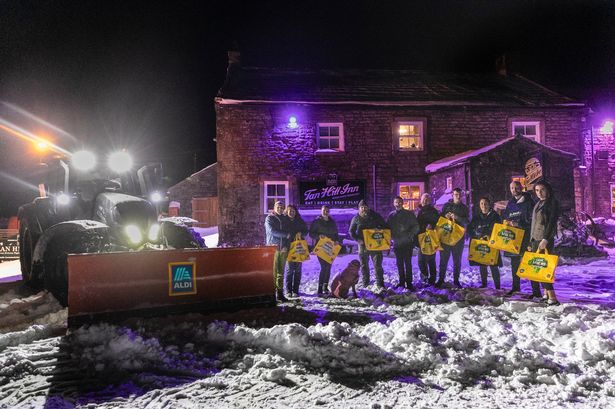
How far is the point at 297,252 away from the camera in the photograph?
23.3ft

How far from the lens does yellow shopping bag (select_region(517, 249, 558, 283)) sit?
19.0ft

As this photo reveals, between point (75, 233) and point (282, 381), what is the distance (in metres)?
4.08

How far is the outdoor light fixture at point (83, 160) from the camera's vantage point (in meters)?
7.01

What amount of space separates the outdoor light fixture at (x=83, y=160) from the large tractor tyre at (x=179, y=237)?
1.93m

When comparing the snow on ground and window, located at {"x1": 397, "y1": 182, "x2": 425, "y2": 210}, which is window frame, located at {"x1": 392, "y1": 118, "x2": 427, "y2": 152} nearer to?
window, located at {"x1": 397, "y1": 182, "x2": 425, "y2": 210}

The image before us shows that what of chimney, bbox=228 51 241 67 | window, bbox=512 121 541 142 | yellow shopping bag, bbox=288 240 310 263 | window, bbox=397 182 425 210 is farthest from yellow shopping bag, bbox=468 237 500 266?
chimney, bbox=228 51 241 67

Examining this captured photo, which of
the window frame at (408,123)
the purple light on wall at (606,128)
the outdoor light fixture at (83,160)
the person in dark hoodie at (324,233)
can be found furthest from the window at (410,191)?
the outdoor light fixture at (83,160)

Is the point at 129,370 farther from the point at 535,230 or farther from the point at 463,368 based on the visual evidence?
the point at 535,230

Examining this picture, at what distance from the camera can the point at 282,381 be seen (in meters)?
3.43

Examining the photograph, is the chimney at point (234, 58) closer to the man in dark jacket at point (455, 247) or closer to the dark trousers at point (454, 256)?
the man in dark jacket at point (455, 247)

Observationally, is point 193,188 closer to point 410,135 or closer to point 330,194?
point 330,194

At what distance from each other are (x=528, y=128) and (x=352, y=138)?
25.3 ft

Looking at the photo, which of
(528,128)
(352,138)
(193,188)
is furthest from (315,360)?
(193,188)

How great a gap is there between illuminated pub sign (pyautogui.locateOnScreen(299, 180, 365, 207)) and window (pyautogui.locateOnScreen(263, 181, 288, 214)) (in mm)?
653
